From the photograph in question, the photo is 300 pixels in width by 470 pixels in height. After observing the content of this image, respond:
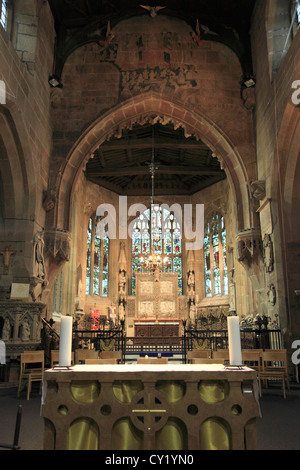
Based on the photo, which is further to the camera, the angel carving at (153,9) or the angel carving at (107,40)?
the angel carving at (107,40)

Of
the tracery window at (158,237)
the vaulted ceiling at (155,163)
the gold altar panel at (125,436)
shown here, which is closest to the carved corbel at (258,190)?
the vaulted ceiling at (155,163)

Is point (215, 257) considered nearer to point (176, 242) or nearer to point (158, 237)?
point (176, 242)

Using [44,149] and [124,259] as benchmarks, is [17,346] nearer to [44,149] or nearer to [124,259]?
[44,149]

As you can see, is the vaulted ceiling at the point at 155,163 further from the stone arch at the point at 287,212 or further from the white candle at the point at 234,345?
the white candle at the point at 234,345

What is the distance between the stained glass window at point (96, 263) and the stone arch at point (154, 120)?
27.3 feet

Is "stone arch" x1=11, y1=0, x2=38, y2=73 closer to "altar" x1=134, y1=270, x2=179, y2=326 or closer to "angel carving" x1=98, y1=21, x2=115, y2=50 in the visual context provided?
"angel carving" x1=98, y1=21, x2=115, y2=50

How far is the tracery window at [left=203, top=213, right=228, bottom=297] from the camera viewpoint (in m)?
19.3

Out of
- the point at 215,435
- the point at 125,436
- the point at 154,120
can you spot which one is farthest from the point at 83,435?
the point at 154,120

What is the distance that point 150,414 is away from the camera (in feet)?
9.16

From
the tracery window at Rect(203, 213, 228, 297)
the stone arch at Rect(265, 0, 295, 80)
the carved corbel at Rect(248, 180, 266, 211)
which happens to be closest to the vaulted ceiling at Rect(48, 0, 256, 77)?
the stone arch at Rect(265, 0, 295, 80)

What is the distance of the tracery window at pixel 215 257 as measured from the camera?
19312mm

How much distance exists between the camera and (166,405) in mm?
2830
